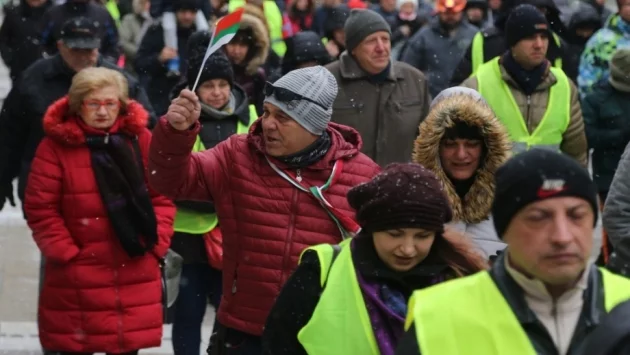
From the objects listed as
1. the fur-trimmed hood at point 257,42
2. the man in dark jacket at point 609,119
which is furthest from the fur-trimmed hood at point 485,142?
the fur-trimmed hood at point 257,42

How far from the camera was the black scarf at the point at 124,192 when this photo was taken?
770 cm

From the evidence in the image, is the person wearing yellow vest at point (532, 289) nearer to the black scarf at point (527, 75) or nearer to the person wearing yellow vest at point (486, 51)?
the black scarf at point (527, 75)

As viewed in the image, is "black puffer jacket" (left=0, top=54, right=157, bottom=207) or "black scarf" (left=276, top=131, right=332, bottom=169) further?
"black puffer jacket" (left=0, top=54, right=157, bottom=207)

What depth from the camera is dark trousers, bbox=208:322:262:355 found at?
6.37 metres

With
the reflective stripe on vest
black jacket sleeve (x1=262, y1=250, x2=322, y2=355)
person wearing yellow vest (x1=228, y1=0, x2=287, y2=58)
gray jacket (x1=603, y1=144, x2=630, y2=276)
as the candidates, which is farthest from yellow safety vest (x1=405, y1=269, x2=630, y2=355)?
person wearing yellow vest (x1=228, y1=0, x2=287, y2=58)

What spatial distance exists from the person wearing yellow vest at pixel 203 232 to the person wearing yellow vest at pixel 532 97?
1.44 m

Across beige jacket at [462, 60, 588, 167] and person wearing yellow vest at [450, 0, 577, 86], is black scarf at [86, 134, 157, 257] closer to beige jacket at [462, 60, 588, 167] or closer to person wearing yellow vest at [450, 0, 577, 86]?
beige jacket at [462, 60, 588, 167]

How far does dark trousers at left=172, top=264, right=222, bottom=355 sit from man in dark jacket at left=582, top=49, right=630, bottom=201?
2.83 meters

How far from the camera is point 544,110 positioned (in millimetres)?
9312

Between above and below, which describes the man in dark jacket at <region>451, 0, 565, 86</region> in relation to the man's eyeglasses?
below

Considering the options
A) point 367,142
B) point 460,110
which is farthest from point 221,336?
point 367,142

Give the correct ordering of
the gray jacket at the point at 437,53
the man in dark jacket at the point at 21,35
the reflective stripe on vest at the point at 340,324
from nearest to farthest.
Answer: the reflective stripe on vest at the point at 340,324, the gray jacket at the point at 437,53, the man in dark jacket at the point at 21,35

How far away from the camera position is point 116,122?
308 inches

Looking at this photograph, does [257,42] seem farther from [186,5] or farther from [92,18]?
[92,18]
